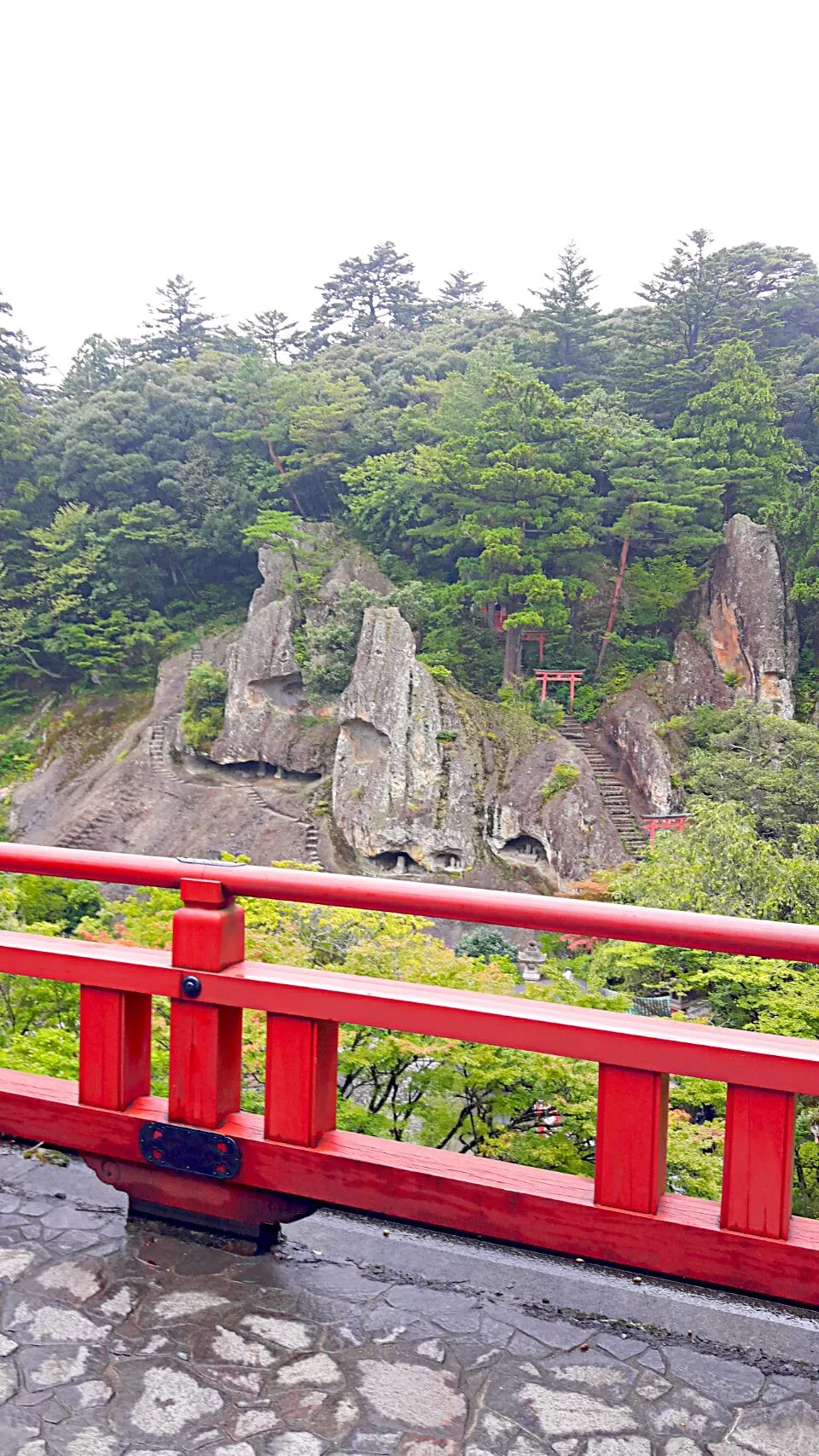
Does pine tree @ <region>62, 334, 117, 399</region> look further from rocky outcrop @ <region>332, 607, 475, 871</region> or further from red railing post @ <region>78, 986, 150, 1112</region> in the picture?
red railing post @ <region>78, 986, 150, 1112</region>

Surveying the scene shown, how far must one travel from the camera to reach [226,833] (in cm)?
1647

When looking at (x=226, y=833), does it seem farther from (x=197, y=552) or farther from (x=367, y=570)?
(x=197, y=552)

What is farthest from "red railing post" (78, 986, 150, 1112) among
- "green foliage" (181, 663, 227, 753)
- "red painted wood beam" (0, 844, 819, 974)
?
"green foliage" (181, 663, 227, 753)

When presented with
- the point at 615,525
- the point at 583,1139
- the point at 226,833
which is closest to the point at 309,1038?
the point at 583,1139

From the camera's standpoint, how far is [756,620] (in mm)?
17578

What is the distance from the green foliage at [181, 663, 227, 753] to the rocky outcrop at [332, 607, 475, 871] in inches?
112

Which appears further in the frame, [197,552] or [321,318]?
[321,318]

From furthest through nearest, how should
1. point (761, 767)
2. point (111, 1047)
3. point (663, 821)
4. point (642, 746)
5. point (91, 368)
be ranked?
point (91, 368), point (642, 746), point (663, 821), point (761, 767), point (111, 1047)

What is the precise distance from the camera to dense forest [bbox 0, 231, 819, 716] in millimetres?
17312

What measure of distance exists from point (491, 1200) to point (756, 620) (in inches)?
689

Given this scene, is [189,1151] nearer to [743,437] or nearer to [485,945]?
[485,945]

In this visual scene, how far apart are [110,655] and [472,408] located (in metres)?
8.83

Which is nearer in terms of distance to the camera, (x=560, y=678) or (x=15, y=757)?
(x=560, y=678)

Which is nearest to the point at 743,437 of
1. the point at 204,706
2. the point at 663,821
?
the point at 663,821
